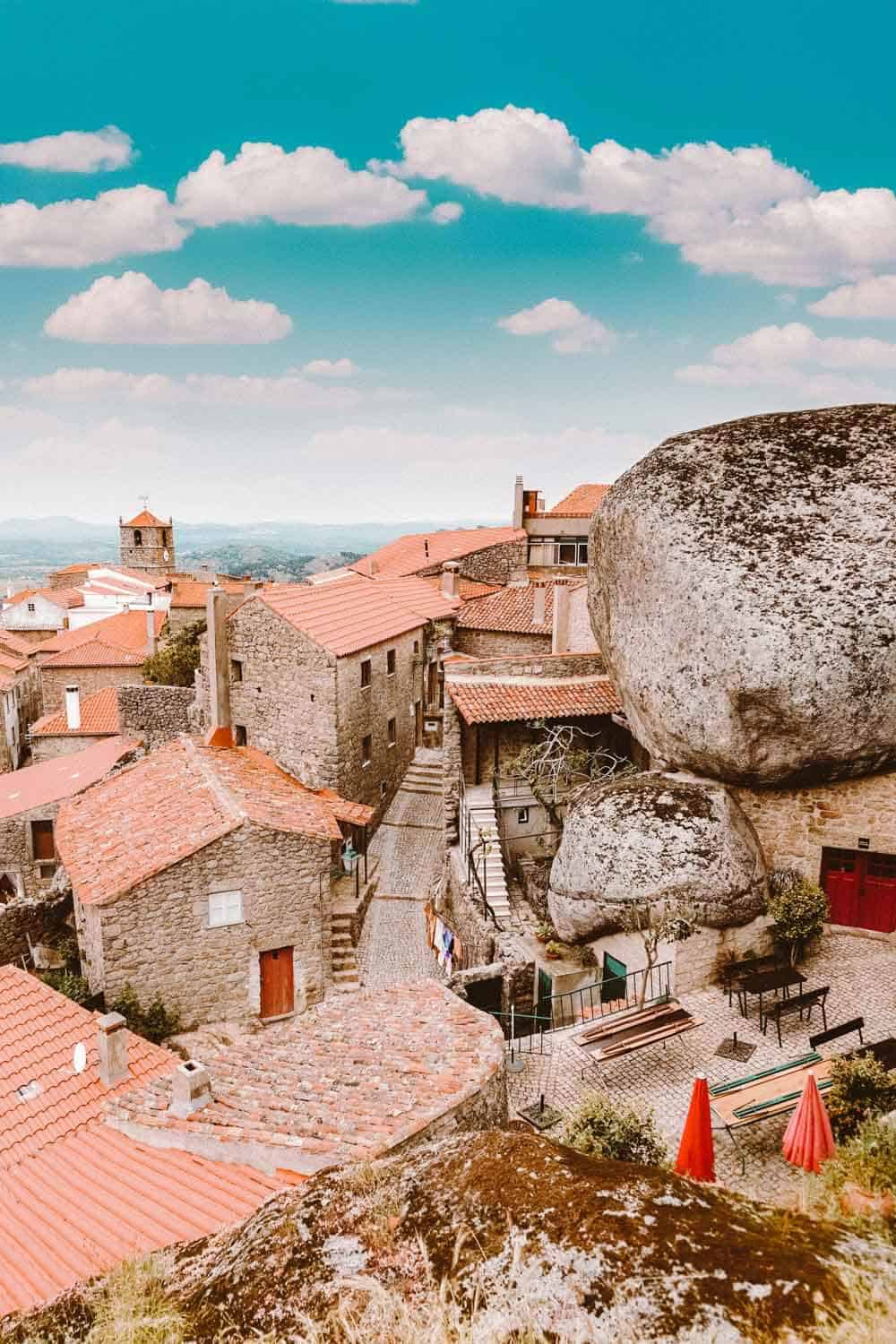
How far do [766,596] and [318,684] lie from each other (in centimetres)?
1140

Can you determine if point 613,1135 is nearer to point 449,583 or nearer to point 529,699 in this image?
point 529,699

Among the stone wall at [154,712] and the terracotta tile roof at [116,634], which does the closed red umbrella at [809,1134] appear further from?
the terracotta tile roof at [116,634]

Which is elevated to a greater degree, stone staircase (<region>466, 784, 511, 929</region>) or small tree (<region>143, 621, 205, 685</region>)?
small tree (<region>143, 621, 205, 685</region>)

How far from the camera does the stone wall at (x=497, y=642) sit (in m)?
29.2

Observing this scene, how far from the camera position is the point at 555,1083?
11.8 meters

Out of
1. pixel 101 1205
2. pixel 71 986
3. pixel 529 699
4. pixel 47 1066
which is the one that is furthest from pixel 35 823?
pixel 101 1205

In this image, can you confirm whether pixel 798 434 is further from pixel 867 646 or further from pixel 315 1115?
pixel 315 1115

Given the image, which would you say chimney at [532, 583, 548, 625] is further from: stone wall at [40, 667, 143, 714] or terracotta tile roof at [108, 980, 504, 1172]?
stone wall at [40, 667, 143, 714]

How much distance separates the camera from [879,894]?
1583 centimetres

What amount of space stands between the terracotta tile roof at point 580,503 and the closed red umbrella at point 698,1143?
36.6 m

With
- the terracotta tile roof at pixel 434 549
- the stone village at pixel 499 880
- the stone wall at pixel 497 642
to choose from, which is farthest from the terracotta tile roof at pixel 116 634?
the stone village at pixel 499 880

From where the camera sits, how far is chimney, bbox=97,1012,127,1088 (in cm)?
1216

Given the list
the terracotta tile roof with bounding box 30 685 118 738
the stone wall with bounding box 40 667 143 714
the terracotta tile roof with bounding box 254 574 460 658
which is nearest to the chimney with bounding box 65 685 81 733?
the terracotta tile roof with bounding box 30 685 118 738

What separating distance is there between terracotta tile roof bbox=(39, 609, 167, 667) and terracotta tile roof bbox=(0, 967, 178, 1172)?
115 ft
